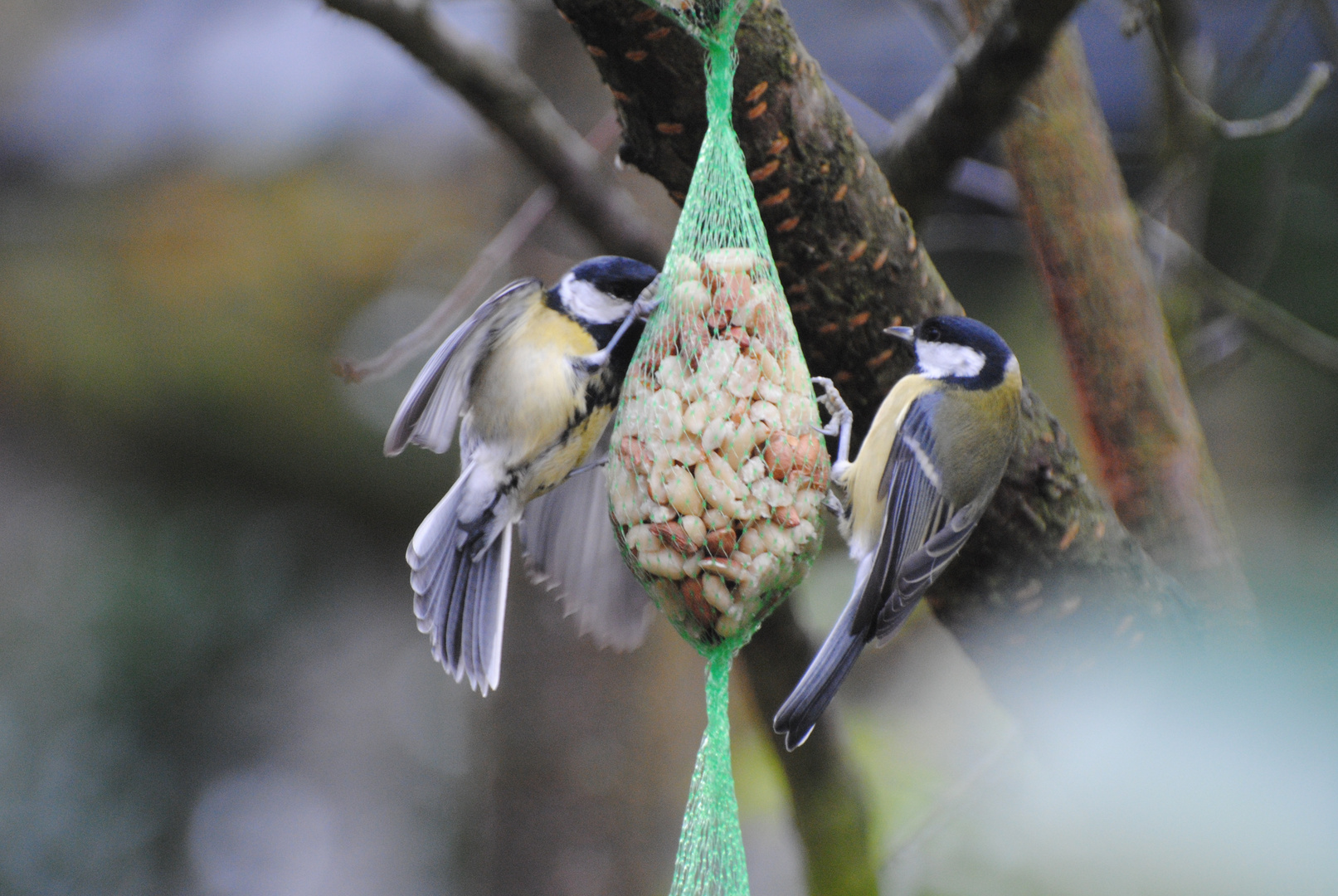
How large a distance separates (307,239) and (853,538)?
2688 millimetres

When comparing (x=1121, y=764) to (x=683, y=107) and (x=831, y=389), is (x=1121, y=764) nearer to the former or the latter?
(x=831, y=389)

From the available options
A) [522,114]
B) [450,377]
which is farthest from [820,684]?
[522,114]

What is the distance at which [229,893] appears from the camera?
115 inches

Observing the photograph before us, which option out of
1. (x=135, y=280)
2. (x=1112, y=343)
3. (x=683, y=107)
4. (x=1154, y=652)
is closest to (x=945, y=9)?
(x=1112, y=343)

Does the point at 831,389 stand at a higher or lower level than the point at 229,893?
higher

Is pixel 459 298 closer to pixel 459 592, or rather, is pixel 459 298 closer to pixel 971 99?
pixel 459 592

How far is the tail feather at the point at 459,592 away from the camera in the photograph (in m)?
1.23

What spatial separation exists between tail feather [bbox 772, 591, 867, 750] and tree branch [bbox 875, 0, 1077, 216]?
602 mm

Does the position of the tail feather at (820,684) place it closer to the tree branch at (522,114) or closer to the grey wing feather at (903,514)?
the grey wing feather at (903,514)

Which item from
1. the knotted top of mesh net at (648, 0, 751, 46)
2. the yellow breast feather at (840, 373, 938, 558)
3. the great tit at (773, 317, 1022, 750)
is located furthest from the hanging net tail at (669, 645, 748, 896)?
the knotted top of mesh net at (648, 0, 751, 46)

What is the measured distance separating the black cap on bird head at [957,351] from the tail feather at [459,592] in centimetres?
55

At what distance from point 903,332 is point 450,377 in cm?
53

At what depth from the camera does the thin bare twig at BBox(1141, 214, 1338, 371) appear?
190 cm

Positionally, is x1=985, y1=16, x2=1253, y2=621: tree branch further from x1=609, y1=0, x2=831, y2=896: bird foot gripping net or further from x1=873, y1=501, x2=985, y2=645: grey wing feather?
x1=609, y1=0, x2=831, y2=896: bird foot gripping net
